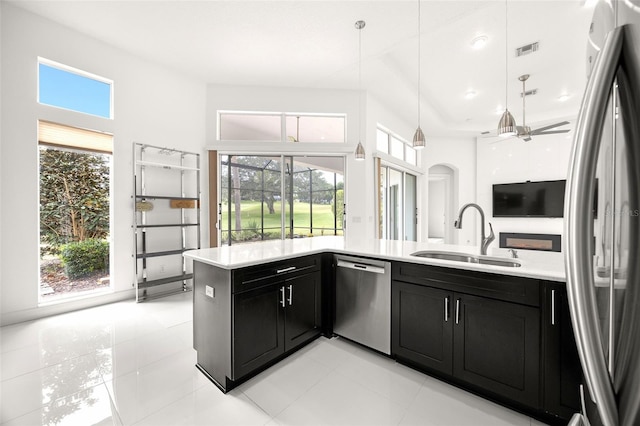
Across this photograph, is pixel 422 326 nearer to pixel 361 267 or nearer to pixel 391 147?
pixel 361 267

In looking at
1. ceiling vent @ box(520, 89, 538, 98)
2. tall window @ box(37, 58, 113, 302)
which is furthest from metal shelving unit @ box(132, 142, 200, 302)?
ceiling vent @ box(520, 89, 538, 98)

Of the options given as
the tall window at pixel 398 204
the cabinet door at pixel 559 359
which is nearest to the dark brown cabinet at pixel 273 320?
the cabinet door at pixel 559 359

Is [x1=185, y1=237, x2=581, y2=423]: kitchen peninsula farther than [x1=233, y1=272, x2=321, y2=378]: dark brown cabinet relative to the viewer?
No

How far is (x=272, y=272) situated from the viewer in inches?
82.7

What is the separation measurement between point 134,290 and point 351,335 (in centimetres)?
A: 332

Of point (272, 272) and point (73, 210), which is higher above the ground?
point (73, 210)

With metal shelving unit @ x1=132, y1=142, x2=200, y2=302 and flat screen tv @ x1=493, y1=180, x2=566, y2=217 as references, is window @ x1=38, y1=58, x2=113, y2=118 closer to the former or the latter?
metal shelving unit @ x1=132, y1=142, x2=200, y2=302

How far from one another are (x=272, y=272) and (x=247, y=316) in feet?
1.17

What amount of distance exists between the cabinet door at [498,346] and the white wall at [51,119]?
422 cm

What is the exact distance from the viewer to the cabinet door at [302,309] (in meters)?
2.23

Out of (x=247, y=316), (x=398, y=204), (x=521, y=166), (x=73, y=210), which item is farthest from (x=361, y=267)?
(x=521, y=166)

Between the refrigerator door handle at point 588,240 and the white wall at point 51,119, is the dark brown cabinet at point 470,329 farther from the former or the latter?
the white wall at point 51,119

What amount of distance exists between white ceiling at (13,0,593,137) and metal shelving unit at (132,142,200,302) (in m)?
1.47

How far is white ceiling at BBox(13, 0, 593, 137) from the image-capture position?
3053mm
